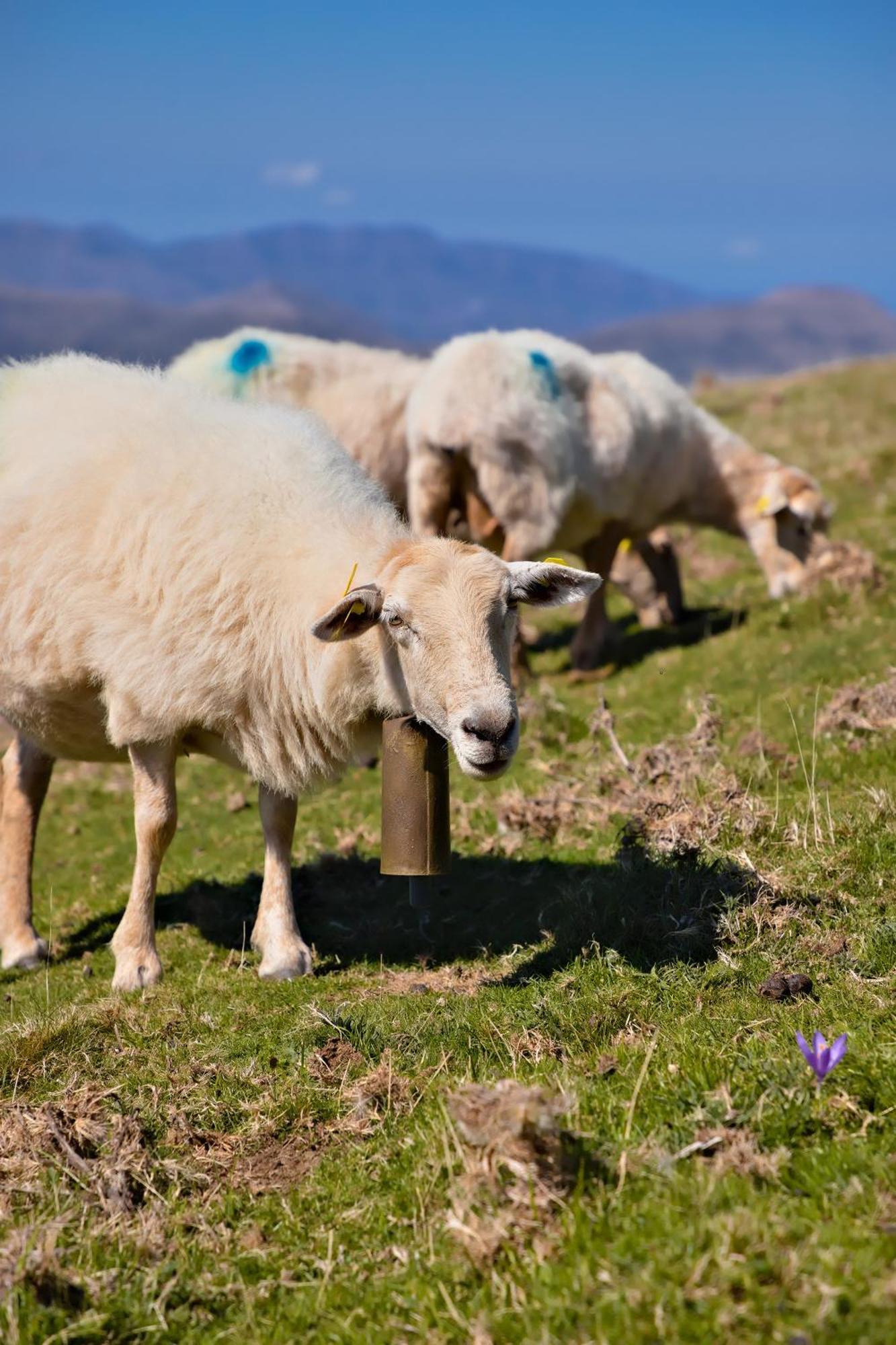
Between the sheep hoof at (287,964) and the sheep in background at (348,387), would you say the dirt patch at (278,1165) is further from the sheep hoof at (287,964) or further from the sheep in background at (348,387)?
the sheep in background at (348,387)

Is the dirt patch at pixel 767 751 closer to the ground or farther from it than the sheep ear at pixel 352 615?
closer to the ground

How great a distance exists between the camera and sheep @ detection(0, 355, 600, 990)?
570 cm

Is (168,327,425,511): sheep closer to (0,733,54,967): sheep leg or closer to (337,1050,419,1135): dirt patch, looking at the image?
(0,733,54,967): sheep leg

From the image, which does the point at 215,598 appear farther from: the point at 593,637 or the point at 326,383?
the point at 326,383

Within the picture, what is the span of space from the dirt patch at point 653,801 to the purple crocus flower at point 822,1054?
2.28m

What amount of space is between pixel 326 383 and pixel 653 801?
289 inches

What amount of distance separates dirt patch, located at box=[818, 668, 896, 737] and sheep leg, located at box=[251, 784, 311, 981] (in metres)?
3.37

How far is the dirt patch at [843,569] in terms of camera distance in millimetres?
11969

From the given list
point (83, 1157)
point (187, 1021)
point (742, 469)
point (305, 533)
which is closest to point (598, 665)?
point (742, 469)

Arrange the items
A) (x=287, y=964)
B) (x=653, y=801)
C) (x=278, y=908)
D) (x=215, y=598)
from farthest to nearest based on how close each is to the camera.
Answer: (x=653, y=801), (x=278, y=908), (x=287, y=964), (x=215, y=598)

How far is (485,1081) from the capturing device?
14.8ft

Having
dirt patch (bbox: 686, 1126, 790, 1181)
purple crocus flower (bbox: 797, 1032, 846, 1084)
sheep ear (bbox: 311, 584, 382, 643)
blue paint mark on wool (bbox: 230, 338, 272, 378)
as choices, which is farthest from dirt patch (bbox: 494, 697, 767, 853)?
blue paint mark on wool (bbox: 230, 338, 272, 378)

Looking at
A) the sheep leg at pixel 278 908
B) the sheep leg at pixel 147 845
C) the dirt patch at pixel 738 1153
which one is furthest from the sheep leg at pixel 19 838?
the dirt patch at pixel 738 1153

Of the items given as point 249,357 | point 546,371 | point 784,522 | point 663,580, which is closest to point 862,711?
point 546,371
